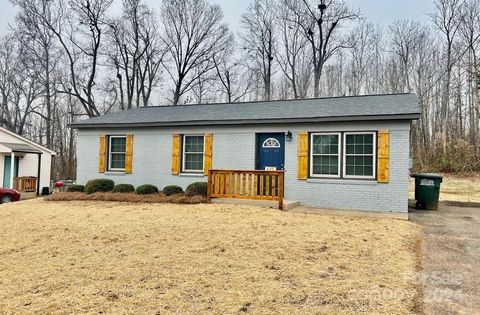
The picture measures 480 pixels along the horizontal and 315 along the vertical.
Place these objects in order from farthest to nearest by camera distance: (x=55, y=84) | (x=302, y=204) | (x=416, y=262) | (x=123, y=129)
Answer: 1. (x=55, y=84)
2. (x=123, y=129)
3. (x=302, y=204)
4. (x=416, y=262)

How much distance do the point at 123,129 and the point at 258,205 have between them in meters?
5.99

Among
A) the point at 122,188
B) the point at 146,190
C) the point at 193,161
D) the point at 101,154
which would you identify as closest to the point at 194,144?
the point at 193,161

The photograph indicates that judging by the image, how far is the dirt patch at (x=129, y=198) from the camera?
9436mm

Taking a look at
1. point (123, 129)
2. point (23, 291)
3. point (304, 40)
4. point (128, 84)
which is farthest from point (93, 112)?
point (23, 291)

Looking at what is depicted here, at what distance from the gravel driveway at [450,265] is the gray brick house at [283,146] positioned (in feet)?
4.68

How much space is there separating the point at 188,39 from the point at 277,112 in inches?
728

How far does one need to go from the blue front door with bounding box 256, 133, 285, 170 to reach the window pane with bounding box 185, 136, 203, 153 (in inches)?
79.7

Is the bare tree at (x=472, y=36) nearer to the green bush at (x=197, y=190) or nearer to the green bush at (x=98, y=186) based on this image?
the green bush at (x=197, y=190)

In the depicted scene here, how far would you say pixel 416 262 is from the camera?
Result: 182 inches

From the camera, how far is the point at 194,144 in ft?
36.6

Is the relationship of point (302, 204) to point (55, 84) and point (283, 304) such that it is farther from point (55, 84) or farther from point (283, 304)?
point (55, 84)

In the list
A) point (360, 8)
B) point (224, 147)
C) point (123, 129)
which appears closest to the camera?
Result: point (224, 147)

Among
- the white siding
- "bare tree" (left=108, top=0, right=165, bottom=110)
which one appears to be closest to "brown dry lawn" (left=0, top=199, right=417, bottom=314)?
the white siding

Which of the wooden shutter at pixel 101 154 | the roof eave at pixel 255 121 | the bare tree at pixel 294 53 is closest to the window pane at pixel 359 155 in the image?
the roof eave at pixel 255 121
